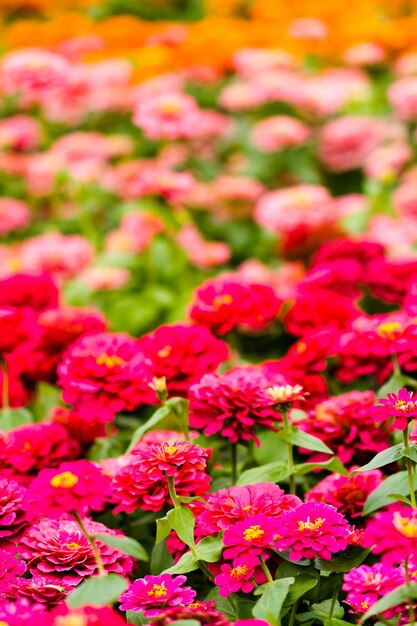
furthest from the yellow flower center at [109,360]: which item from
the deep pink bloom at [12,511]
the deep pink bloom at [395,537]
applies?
the deep pink bloom at [395,537]

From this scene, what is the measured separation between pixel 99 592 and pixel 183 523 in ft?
0.72

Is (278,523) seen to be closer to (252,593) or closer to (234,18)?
(252,593)

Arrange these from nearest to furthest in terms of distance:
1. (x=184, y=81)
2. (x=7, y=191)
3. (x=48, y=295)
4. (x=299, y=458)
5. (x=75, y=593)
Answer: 1. (x=75, y=593)
2. (x=299, y=458)
3. (x=48, y=295)
4. (x=7, y=191)
5. (x=184, y=81)

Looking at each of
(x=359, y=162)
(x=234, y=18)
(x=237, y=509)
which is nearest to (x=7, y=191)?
(x=359, y=162)

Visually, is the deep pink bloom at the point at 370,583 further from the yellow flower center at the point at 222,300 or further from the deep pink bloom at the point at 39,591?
the yellow flower center at the point at 222,300

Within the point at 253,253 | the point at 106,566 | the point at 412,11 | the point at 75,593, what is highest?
the point at 75,593

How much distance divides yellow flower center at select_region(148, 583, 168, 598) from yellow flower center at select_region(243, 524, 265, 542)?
0.36 feet

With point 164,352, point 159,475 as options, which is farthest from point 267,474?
point 164,352

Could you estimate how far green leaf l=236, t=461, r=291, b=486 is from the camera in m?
1.33

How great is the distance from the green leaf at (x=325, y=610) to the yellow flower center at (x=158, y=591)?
203 mm

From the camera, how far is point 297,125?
3314 mm

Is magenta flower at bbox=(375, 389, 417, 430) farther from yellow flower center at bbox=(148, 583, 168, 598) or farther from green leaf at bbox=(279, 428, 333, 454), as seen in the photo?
yellow flower center at bbox=(148, 583, 168, 598)

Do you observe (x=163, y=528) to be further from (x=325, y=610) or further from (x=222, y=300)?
(x=222, y=300)

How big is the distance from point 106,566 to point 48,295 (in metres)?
0.88
